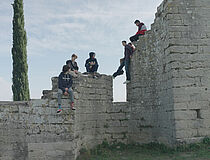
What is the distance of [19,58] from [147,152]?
12720 millimetres

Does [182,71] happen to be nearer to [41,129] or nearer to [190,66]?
[190,66]

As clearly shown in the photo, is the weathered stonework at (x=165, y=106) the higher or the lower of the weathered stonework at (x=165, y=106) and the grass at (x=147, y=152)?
the higher

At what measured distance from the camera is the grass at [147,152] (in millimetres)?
7070

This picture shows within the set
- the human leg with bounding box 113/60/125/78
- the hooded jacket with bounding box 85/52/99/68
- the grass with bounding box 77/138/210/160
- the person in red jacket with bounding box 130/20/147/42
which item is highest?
the person in red jacket with bounding box 130/20/147/42

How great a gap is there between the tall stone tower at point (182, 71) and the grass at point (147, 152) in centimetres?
27

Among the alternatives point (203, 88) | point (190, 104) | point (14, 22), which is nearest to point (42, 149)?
point (190, 104)

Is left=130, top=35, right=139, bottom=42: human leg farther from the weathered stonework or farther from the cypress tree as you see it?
the cypress tree

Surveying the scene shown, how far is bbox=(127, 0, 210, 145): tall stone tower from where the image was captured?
768cm

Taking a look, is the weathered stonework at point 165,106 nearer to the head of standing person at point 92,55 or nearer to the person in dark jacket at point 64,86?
the person in dark jacket at point 64,86

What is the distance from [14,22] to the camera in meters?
18.3

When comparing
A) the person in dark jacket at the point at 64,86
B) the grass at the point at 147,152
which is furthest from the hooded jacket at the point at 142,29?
the grass at the point at 147,152

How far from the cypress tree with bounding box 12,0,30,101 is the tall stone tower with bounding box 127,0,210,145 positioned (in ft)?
Answer: 37.1

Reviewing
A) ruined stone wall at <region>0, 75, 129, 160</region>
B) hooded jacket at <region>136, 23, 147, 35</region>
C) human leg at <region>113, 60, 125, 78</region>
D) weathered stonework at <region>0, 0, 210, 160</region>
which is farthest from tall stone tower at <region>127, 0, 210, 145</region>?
ruined stone wall at <region>0, 75, 129, 160</region>

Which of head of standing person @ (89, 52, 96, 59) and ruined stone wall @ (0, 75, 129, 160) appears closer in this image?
ruined stone wall @ (0, 75, 129, 160)
